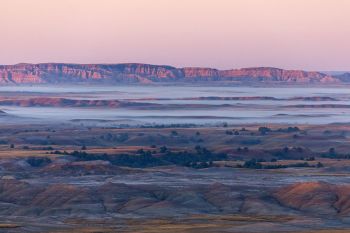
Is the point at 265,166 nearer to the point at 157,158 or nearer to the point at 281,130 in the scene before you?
the point at 157,158

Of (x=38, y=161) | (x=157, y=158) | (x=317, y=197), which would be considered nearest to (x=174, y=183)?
(x=317, y=197)

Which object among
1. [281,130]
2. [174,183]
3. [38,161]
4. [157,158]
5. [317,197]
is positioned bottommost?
[281,130]

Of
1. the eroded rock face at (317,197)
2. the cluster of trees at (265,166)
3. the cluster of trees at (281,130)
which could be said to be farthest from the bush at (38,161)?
the cluster of trees at (281,130)

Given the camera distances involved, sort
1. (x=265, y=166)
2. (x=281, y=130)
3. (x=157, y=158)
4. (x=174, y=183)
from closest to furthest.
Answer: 1. (x=174, y=183)
2. (x=265, y=166)
3. (x=157, y=158)
4. (x=281, y=130)

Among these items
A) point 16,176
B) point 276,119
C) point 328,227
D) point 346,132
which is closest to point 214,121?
point 276,119

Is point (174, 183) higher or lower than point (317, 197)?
lower

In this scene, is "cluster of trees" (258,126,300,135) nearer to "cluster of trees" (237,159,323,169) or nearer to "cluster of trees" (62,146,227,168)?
"cluster of trees" (62,146,227,168)

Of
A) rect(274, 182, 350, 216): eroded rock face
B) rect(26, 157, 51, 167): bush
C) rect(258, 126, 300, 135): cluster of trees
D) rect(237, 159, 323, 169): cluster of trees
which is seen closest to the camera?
rect(274, 182, 350, 216): eroded rock face

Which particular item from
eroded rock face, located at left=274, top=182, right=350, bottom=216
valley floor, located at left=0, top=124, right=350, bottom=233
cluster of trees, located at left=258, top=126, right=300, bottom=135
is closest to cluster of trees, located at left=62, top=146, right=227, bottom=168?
valley floor, located at left=0, top=124, right=350, bottom=233

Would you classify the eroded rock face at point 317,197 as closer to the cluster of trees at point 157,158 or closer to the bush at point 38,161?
the cluster of trees at point 157,158

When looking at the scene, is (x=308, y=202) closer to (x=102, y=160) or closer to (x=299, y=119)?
(x=102, y=160)

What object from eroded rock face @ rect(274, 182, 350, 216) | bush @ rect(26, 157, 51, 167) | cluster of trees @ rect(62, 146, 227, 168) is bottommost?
cluster of trees @ rect(62, 146, 227, 168)
